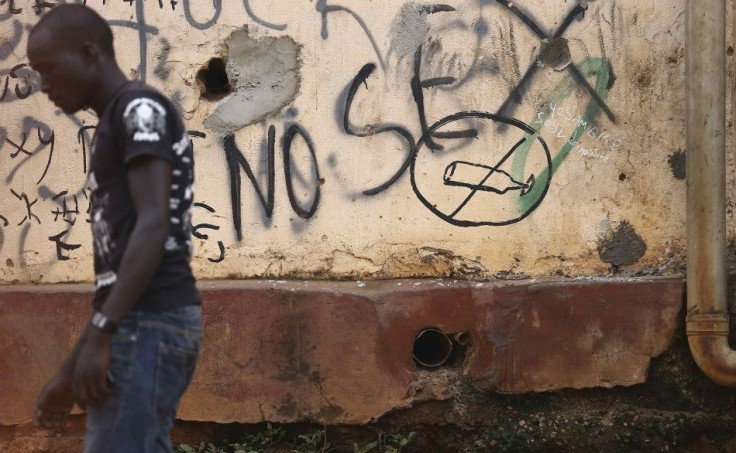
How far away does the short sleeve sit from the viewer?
2574mm

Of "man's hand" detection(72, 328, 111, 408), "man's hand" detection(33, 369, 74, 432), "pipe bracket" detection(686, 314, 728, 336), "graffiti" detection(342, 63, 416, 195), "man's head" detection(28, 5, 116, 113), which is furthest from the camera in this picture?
"graffiti" detection(342, 63, 416, 195)

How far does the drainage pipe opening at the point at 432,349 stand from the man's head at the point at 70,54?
2.42m

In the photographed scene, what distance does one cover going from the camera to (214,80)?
5141 mm

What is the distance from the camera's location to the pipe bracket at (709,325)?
455 cm

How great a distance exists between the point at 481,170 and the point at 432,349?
89 cm

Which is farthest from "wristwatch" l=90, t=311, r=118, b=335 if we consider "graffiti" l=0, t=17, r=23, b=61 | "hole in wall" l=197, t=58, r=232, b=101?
"graffiti" l=0, t=17, r=23, b=61

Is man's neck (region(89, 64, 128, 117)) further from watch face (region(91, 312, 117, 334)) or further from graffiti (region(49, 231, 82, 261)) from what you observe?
graffiti (region(49, 231, 82, 261))

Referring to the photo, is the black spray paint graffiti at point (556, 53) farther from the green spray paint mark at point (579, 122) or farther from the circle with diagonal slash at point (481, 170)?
the circle with diagonal slash at point (481, 170)

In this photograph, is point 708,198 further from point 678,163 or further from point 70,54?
point 70,54

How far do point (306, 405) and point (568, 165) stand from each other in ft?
5.54

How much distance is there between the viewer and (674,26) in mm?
4867

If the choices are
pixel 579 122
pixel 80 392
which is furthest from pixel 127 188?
pixel 579 122

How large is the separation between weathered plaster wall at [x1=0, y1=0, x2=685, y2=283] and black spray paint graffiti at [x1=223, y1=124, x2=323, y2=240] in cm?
1

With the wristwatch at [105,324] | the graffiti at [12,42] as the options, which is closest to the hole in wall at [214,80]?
the graffiti at [12,42]
